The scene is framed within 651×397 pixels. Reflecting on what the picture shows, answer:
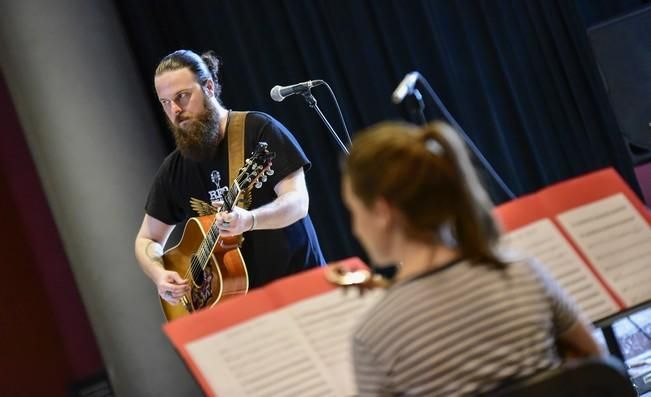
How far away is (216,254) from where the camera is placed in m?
3.26

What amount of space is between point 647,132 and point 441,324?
3172mm

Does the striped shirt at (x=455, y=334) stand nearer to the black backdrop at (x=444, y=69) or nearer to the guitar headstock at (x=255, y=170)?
the guitar headstock at (x=255, y=170)

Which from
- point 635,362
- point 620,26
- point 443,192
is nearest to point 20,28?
point 620,26

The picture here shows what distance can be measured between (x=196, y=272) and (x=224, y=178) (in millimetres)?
375

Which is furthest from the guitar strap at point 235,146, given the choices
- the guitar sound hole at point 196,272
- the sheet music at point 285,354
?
the sheet music at point 285,354

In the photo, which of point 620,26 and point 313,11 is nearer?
point 620,26

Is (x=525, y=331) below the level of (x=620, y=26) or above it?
below

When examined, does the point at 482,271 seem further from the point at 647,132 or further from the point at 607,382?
the point at 647,132

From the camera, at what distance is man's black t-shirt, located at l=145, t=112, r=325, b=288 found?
10.4 ft

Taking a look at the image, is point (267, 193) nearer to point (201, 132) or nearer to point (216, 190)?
point (216, 190)

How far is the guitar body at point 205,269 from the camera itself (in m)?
3.19

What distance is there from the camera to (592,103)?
529 cm

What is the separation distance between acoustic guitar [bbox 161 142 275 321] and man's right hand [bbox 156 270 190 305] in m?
0.04

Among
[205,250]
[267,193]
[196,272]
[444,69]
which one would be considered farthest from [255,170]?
[444,69]
